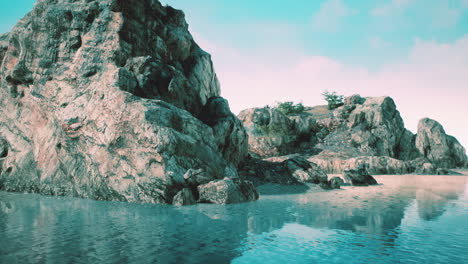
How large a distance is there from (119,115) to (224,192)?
671cm

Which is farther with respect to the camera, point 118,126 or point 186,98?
point 186,98

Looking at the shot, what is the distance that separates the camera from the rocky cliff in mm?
50500

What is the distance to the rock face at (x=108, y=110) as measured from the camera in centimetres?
1448

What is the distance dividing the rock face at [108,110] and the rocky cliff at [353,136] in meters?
27.0

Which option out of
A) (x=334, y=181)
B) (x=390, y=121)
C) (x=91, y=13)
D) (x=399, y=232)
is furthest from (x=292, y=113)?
(x=399, y=232)

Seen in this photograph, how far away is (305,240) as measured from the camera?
7492 millimetres

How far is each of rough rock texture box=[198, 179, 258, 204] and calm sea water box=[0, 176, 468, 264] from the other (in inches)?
32.5

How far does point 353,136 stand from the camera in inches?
2159

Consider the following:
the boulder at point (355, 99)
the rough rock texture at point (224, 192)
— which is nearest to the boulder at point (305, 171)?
the rough rock texture at point (224, 192)

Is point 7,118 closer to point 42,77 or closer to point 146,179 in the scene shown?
point 42,77

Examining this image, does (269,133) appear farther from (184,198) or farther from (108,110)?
(184,198)

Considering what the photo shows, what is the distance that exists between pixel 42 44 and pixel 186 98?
10393mm

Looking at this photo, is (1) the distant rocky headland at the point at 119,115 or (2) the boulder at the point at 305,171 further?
(2) the boulder at the point at 305,171

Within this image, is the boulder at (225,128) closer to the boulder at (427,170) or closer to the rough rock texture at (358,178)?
the rough rock texture at (358,178)
